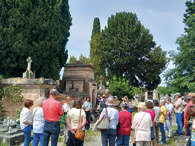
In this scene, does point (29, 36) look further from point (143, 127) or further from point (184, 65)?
point (143, 127)

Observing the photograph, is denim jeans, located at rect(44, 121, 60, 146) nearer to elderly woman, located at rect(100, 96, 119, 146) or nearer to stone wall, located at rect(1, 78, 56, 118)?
elderly woman, located at rect(100, 96, 119, 146)

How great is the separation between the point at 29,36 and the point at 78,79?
18.4 feet

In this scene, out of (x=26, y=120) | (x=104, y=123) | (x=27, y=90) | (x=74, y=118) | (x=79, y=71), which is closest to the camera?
(x=74, y=118)

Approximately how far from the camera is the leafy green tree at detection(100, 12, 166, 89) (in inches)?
1214

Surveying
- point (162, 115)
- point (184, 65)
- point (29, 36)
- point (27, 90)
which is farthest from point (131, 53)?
point (162, 115)

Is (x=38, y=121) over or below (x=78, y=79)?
below

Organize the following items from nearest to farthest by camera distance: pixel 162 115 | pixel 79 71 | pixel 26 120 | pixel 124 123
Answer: pixel 26 120
pixel 124 123
pixel 162 115
pixel 79 71

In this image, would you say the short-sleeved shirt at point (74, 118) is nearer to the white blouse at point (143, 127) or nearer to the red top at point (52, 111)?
the red top at point (52, 111)

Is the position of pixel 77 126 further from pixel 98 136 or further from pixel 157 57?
pixel 157 57

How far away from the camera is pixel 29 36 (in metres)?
20.0

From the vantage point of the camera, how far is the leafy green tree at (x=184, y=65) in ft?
61.0

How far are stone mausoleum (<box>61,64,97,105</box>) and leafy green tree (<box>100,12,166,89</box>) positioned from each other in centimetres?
983

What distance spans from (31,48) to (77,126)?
607 inches

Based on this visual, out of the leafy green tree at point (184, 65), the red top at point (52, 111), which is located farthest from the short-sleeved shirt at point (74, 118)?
the leafy green tree at point (184, 65)
